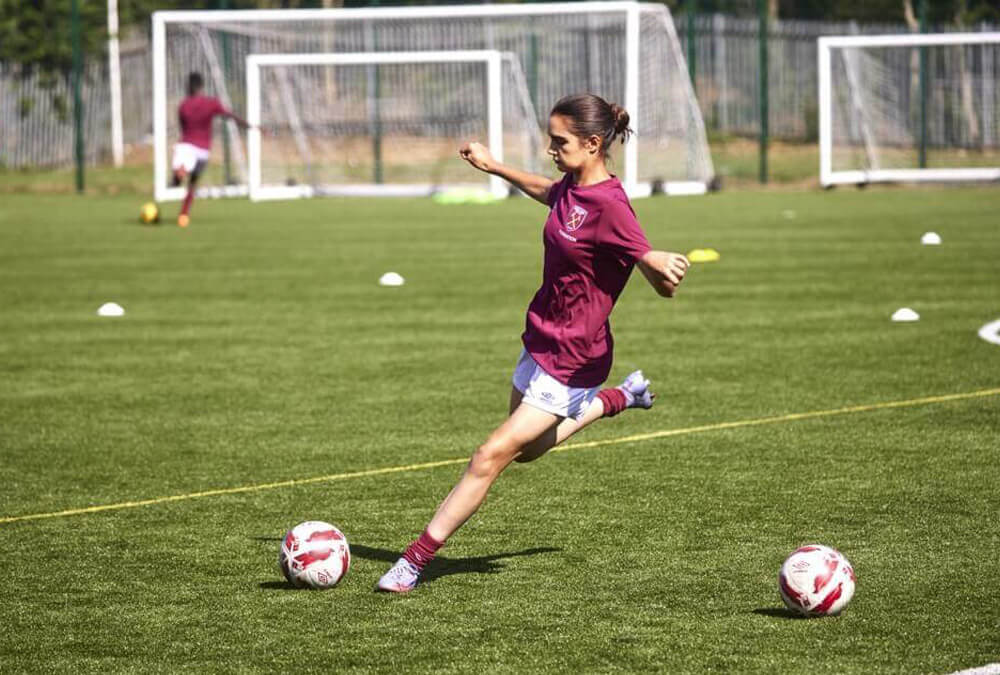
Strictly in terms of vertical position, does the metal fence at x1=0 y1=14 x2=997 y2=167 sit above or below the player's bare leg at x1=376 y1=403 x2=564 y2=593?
above

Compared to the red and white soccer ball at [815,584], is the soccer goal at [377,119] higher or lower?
higher

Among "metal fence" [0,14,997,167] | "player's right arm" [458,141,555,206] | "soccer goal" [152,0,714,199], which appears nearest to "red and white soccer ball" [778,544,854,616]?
"player's right arm" [458,141,555,206]

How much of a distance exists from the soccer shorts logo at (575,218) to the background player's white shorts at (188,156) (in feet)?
74.3

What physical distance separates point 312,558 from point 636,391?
5.34ft

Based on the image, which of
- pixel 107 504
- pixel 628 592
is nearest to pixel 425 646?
pixel 628 592

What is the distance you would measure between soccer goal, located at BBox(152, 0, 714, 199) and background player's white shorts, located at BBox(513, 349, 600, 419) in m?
25.3

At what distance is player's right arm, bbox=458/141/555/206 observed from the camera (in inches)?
262

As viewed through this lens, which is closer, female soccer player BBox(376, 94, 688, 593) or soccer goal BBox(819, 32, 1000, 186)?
female soccer player BBox(376, 94, 688, 593)

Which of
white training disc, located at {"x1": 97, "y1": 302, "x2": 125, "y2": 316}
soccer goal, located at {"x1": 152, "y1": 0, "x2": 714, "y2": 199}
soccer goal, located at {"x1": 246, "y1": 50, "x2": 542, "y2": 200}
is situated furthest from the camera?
soccer goal, located at {"x1": 246, "y1": 50, "x2": 542, "y2": 200}

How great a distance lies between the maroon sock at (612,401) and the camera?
6.77 metres

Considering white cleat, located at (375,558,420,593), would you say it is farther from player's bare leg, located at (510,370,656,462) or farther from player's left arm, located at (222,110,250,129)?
player's left arm, located at (222,110,250,129)

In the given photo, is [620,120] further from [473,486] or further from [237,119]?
[237,119]

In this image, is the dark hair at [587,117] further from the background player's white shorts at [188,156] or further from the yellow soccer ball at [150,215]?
the background player's white shorts at [188,156]

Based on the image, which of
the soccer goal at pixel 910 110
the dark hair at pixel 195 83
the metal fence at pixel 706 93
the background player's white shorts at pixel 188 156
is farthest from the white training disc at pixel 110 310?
the metal fence at pixel 706 93
